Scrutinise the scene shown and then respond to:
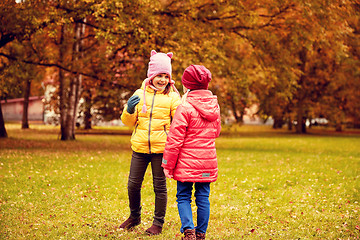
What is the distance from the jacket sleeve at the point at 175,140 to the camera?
4.59m

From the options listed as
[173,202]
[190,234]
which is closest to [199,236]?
[190,234]

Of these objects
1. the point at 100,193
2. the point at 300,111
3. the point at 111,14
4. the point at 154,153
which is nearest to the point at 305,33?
the point at 111,14

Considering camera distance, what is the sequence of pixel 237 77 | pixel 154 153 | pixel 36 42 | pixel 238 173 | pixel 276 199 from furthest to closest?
pixel 237 77, pixel 36 42, pixel 238 173, pixel 276 199, pixel 154 153

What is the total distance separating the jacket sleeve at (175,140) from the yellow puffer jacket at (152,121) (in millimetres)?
561

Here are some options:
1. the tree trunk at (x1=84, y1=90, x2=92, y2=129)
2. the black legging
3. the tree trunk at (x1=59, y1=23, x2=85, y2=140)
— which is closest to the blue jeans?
the black legging

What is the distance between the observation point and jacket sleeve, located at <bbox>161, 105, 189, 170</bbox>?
15.1ft

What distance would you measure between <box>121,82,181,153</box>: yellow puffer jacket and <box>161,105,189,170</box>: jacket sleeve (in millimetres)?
561

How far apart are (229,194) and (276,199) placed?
954 mm

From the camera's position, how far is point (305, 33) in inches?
674

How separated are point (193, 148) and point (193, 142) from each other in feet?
0.23

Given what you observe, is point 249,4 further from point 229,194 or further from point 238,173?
point 229,194

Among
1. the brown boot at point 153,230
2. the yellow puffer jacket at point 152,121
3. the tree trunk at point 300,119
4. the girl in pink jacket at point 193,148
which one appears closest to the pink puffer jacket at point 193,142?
the girl in pink jacket at point 193,148

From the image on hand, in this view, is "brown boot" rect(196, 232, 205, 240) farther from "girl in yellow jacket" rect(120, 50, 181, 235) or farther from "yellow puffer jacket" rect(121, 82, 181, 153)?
"yellow puffer jacket" rect(121, 82, 181, 153)

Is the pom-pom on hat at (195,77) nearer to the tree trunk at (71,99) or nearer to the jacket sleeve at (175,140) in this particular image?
the jacket sleeve at (175,140)
